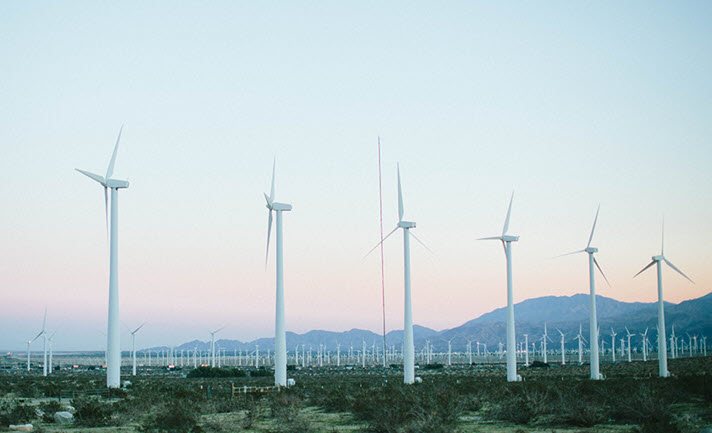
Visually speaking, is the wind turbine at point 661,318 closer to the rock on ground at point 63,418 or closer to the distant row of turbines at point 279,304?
the distant row of turbines at point 279,304

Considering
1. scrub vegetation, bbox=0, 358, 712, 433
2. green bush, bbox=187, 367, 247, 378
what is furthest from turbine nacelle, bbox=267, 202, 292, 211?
green bush, bbox=187, 367, 247, 378

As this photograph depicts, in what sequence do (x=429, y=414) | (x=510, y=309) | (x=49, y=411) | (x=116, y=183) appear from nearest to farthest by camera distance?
(x=429, y=414), (x=49, y=411), (x=116, y=183), (x=510, y=309)

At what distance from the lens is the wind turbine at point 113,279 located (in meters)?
41.7

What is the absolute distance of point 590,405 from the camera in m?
24.1

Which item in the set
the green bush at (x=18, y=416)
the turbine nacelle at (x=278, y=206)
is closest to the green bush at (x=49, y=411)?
the green bush at (x=18, y=416)

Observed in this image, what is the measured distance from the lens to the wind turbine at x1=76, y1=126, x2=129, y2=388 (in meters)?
41.7

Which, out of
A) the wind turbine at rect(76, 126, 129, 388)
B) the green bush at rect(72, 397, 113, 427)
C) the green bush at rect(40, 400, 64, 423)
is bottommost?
the green bush at rect(40, 400, 64, 423)

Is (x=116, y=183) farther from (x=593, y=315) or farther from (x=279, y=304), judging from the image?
(x=593, y=315)

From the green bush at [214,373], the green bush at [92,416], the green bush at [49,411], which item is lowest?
the green bush at [214,373]

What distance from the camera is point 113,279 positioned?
138ft

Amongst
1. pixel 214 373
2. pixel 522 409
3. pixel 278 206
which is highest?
pixel 278 206

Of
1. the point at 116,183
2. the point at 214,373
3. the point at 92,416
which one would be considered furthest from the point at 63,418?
the point at 214,373

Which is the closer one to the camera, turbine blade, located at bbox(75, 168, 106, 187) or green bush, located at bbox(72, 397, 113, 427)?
green bush, located at bbox(72, 397, 113, 427)

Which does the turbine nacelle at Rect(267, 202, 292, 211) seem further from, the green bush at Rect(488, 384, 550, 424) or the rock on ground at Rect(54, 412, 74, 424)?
the green bush at Rect(488, 384, 550, 424)
